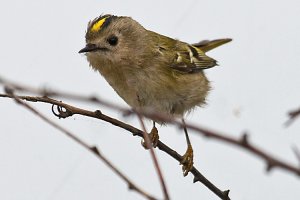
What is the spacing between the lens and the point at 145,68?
2.30 meters

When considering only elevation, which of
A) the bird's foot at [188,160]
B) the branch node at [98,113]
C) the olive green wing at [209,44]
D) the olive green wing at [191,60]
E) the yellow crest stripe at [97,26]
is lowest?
the branch node at [98,113]

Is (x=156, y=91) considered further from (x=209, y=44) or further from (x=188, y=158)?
(x=209, y=44)

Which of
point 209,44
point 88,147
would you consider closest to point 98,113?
point 88,147

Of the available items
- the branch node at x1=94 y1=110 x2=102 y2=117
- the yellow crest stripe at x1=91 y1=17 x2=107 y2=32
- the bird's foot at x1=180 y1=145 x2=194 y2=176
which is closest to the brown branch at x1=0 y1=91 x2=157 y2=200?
Result: the branch node at x1=94 y1=110 x2=102 y2=117

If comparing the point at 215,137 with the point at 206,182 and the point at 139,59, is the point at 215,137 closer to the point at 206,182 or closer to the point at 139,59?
the point at 206,182

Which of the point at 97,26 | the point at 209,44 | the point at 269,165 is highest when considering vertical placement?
the point at 209,44

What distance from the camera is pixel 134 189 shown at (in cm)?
64

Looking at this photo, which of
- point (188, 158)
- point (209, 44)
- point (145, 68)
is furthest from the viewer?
point (209, 44)

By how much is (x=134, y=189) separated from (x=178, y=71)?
6.30ft

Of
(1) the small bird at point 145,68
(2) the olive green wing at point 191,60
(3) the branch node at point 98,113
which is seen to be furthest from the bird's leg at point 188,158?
(3) the branch node at point 98,113

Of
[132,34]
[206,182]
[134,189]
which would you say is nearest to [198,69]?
[132,34]

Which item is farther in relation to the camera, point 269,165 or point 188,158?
point 188,158

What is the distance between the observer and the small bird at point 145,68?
7.04 ft

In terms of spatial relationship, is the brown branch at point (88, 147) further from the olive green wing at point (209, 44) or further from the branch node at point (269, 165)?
the olive green wing at point (209, 44)
